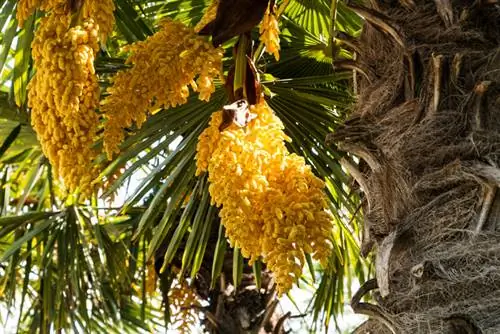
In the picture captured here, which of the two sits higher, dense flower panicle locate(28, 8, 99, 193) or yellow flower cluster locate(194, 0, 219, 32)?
yellow flower cluster locate(194, 0, 219, 32)

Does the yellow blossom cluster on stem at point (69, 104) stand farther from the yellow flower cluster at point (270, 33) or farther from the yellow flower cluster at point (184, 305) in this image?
the yellow flower cluster at point (184, 305)

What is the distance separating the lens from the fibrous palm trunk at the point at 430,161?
6.30 ft

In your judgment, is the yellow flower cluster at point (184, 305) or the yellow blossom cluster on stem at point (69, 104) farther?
the yellow flower cluster at point (184, 305)

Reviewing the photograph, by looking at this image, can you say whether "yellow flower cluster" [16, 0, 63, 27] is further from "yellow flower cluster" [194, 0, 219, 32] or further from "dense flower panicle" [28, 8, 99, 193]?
"yellow flower cluster" [194, 0, 219, 32]

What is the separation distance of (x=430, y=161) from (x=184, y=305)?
328 centimetres

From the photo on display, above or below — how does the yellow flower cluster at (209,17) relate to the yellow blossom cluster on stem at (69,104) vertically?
above

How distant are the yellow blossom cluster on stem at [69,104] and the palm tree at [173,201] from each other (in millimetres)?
634

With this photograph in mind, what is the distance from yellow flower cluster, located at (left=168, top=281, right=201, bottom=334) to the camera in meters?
5.03

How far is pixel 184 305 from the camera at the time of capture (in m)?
5.20

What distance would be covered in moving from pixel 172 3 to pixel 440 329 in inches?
99.3

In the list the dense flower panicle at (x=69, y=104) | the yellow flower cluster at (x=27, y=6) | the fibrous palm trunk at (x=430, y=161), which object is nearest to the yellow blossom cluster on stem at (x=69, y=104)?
the dense flower panicle at (x=69, y=104)

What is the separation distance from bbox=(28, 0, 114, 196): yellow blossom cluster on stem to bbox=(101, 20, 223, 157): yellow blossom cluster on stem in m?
0.06

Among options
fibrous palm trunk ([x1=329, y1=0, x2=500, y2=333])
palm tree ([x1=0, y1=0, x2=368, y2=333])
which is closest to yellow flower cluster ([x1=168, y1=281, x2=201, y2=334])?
palm tree ([x1=0, y1=0, x2=368, y2=333])

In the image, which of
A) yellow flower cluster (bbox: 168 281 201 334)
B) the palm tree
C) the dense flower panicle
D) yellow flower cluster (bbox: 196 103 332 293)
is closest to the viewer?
yellow flower cluster (bbox: 196 103 332 293)
